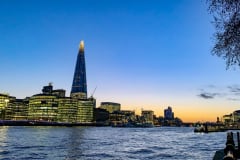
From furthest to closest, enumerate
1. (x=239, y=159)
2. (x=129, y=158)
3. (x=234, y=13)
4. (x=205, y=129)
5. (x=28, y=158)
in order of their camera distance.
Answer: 1. (x=205, y=129)
2. (x=129, y=158)
3. (x=28, y=158)
4. (x=239, y=159)
5. (x=234, y=13)

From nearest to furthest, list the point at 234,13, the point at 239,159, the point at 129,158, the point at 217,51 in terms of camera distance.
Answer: the point at 234,13 < the point at 217,51 < the point at 239,159 < the point at 129,158

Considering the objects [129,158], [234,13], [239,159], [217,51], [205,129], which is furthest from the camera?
[205,129]

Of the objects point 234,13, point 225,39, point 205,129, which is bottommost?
point 205,129

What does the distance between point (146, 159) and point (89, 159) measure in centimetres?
816

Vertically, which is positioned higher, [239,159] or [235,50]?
[235,50]

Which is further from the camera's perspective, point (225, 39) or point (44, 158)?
point (44, 158)

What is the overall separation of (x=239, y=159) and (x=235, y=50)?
8.84m

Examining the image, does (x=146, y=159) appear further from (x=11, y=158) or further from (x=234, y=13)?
(x=234, y=13)

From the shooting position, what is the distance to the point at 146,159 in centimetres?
4066

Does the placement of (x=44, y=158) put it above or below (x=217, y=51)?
below

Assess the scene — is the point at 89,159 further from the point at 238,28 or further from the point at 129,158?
the point at 238,28

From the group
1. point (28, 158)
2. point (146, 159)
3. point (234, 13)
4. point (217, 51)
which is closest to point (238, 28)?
point (234, 13)

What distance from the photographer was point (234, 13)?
11.9 meters

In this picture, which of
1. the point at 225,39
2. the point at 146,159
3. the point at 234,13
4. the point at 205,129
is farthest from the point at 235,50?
the point at 205,129
